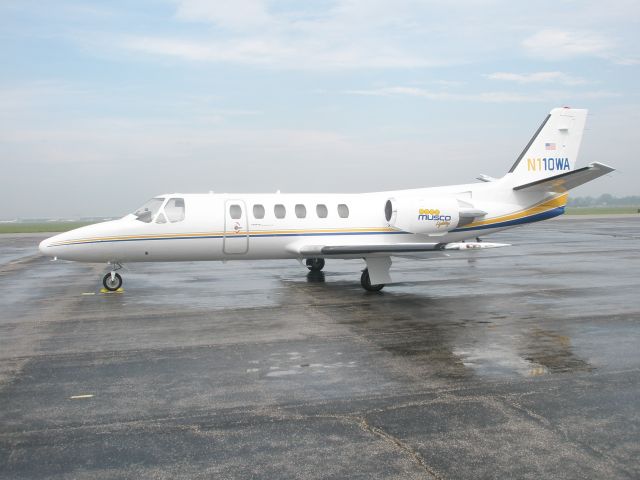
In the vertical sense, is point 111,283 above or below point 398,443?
above

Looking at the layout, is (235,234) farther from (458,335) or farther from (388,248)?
(458,335)

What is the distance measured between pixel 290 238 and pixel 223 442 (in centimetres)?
1069

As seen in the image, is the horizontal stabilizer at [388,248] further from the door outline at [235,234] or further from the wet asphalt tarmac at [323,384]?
the door outline at [235,234]

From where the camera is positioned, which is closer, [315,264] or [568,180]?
[568,180]

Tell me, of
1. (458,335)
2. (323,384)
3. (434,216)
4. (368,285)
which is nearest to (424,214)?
(434,216)

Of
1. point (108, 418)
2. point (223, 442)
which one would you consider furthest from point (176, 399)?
point (223, 442)

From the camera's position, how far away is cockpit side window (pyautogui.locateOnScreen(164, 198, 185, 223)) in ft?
50.0

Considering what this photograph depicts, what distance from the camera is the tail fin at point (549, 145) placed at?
60.0 ft

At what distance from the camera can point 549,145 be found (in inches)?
723

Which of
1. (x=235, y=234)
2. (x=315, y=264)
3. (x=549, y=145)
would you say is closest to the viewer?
(x=235, y=234)

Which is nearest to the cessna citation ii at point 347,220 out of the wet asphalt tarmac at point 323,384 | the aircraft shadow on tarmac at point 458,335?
the wet asphalt tarmac at point 323,384

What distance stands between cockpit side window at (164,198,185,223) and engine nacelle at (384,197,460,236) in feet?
18.4

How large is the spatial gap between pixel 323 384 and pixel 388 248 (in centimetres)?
765

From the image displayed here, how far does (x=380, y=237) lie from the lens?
1669 centimetres
